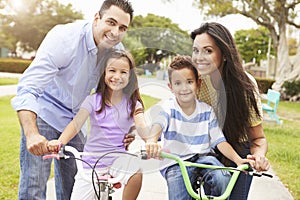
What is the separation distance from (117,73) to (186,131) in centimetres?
34

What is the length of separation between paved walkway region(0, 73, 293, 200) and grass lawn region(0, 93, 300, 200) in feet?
0.16

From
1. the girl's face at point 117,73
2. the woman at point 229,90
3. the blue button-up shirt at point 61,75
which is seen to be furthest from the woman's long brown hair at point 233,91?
the blue button-up shirt at point 61,75

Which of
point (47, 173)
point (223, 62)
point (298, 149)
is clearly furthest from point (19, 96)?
point (298, 149)

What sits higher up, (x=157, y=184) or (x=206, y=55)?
(x=206, y=55)

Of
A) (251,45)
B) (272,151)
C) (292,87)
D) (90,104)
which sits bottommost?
(272,151)

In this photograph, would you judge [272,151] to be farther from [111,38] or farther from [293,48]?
[293,48]

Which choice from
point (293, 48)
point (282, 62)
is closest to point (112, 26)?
point (282, 62)

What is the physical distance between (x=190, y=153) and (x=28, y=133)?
662mm

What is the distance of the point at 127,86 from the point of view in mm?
1725

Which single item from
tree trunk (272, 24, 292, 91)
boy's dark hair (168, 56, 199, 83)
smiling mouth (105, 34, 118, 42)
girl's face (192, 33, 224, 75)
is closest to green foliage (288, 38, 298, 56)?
tree trunk (272, 24, 292, 91)

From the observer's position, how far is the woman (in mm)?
1802

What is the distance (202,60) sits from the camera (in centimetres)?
175

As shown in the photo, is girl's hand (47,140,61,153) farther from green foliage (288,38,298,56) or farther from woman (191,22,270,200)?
green foliage (288,38,298,56)

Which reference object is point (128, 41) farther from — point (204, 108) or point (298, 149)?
point (298, 149)
